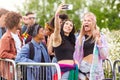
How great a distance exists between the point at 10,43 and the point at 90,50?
1.46 m

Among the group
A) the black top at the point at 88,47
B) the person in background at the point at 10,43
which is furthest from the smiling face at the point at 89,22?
the person in background at the point at 10,43

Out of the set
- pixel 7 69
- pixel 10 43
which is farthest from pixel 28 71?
pixel 10 43

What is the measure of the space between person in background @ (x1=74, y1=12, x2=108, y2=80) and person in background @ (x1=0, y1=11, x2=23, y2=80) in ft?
3.62

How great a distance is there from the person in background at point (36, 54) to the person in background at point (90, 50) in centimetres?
69

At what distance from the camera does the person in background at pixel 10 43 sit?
9250 millimetres

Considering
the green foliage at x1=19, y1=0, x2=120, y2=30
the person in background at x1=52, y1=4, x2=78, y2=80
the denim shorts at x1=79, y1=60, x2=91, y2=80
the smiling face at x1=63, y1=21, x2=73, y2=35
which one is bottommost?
the green foliage at x1=19, y1=0, x2=120, y2=30

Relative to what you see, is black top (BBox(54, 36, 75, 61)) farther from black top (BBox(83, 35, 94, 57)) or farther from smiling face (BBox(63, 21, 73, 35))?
black top (BBox(83, 35, 94, 57))

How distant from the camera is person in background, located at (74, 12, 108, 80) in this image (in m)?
9.53

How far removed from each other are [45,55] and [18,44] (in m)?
0.56

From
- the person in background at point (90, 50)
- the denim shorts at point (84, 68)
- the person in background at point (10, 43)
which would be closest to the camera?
the person in background at point (10, 43)

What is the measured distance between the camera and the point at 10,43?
30.6 ft

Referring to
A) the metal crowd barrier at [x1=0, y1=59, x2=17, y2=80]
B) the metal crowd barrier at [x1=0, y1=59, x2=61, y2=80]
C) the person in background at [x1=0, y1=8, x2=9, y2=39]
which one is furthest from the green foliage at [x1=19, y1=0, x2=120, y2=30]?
the metal crowd barrier at [x1=0, y1=59, x2=61, y2=80]

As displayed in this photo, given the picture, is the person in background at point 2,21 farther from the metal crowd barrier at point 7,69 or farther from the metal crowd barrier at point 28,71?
the metal crowd barrier at point 28,71

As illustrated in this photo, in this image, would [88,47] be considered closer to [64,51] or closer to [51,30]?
[64,51]
